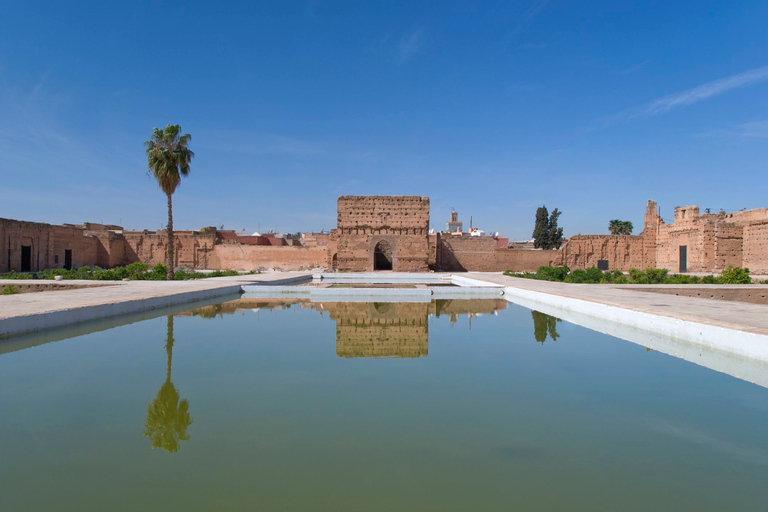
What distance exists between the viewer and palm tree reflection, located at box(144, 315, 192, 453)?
318cm

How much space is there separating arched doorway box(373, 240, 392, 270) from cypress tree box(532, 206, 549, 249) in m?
16.8

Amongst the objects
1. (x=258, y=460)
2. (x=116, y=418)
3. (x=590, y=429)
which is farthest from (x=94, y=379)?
(x=590, y=429)

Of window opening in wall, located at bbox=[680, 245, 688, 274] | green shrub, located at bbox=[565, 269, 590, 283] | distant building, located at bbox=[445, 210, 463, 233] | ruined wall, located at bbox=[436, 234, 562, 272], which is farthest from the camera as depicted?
distant building, located at bbox=[445, 210, 463, 233]

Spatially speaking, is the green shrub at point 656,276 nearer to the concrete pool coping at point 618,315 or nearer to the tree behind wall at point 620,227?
the concrete pool coping at point 618,315

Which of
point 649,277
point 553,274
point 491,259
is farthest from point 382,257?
point 649,277

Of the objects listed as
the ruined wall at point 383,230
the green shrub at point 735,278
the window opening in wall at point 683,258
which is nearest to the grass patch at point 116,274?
the ruined wall at point 383,230

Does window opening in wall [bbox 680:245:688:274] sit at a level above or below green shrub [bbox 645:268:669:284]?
above

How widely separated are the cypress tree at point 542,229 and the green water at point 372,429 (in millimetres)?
36450

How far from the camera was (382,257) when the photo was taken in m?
30.6

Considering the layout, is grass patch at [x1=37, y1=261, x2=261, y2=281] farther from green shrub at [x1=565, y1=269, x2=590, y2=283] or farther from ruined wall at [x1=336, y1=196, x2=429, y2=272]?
green shrub at [x1=565, y1=269, x2=590, y2=283]

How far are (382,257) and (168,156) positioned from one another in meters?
15.1

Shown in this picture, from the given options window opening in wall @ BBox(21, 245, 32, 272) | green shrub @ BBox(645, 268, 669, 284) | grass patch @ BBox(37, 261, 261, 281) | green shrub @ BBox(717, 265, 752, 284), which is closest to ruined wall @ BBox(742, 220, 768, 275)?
green shrub @ BBox(717, 265, 752, 284)

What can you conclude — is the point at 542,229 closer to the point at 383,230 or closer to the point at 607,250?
the point at 607,250

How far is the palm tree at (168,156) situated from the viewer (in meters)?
18.3
